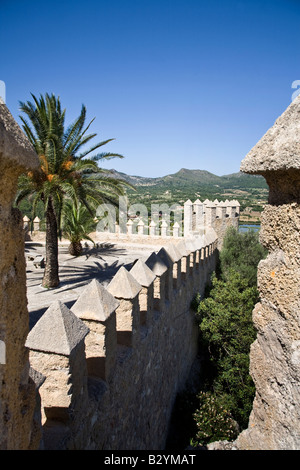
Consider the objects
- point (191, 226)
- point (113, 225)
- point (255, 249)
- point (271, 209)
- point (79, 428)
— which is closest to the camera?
point (271, 209)

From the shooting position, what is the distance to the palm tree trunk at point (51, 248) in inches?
315

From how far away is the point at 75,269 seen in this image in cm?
1090

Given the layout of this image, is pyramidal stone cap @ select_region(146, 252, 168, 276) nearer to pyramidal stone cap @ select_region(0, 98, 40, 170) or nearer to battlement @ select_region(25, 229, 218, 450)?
battlement @ select_region(25, 229, 218, 450)

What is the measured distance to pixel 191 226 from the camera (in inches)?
570

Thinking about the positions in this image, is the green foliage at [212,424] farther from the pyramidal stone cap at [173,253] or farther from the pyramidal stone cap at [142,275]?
the pyramidal stone cap at [142,275]

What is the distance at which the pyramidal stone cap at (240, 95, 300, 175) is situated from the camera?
1.71 m

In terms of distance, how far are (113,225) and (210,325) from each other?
9.53m

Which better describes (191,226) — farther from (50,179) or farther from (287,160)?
(287,160)

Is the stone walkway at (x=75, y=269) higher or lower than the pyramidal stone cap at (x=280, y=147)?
lower

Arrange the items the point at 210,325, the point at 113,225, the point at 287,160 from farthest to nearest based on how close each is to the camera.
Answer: the point at 113,225 < the point at 210,325 < the point at 287,160

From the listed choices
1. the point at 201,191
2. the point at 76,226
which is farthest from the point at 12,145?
the point at 201,191

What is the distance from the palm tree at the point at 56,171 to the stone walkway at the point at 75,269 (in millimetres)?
586

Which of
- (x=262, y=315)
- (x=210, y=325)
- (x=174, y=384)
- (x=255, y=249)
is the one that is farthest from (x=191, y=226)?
(x=262, y=315)

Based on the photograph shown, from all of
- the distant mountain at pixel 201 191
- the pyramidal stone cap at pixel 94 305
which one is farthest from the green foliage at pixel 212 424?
the pyramidal stone cap at pixel 94 305
